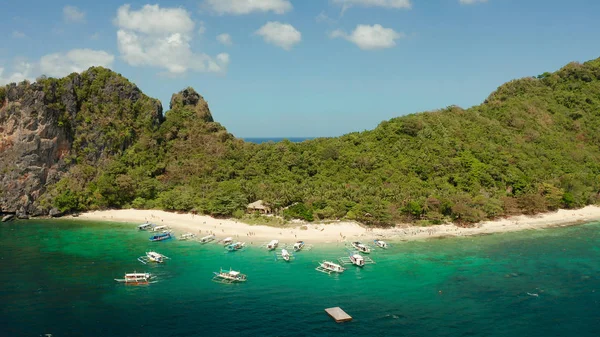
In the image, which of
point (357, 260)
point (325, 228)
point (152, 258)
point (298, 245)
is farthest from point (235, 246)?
point (357, 260)

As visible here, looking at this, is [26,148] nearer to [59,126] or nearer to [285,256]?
[59,126]

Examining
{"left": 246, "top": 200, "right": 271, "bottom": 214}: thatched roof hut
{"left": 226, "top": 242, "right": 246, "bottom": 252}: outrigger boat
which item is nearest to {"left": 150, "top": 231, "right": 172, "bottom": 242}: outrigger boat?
{"left": 226, "top": 242, "right": 246, "bottom": 252}: outrigger boat

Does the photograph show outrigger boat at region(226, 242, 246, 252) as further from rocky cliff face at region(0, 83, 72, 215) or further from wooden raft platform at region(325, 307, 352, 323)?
rocky cliff face at region(0, 83, 72, 215)

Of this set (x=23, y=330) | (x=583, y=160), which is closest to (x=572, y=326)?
(x=23, y=330)

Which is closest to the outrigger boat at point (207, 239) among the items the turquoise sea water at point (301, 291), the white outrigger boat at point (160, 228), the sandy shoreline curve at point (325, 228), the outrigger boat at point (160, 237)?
the sandy shoreline curve at point (325, 228)

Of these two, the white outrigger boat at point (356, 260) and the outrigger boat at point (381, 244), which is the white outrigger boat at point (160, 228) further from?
the outrigger boat at point (381, 244)

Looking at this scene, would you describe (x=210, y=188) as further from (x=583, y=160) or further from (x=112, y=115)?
(x=583, y=160)
